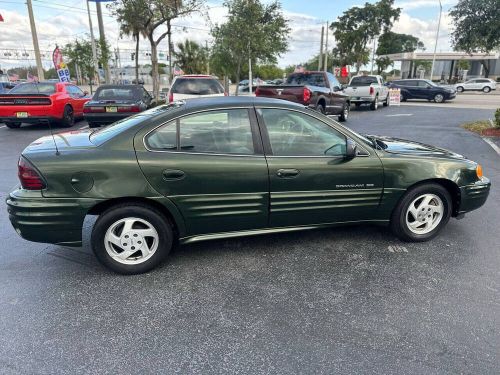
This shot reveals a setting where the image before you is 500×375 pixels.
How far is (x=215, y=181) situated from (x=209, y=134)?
45 cm

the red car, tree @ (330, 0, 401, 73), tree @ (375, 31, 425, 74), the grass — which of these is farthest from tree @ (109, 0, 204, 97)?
tree @ (375, 31, 425, 74)

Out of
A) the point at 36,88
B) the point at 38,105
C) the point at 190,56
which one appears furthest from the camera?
the point at 190,56

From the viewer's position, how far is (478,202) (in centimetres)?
399

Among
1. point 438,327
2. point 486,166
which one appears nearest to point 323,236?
point 438,327

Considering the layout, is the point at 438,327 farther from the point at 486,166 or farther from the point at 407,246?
the point at 486,166

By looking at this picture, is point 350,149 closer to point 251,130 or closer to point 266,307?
point 251,130

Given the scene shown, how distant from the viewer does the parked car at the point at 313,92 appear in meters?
11.6

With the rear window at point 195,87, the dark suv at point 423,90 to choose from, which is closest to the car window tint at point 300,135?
the rear window at point 195,87

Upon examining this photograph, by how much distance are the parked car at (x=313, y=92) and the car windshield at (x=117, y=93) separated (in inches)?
153

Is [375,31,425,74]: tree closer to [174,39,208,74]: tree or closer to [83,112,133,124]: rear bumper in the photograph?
[174,39,208,74]: tree

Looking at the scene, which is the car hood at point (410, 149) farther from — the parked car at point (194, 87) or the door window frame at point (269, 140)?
the parked car at point (194, 87)

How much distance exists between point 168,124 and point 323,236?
2067mm

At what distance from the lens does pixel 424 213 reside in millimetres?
3857

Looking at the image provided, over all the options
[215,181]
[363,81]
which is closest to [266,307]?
[215,181]
